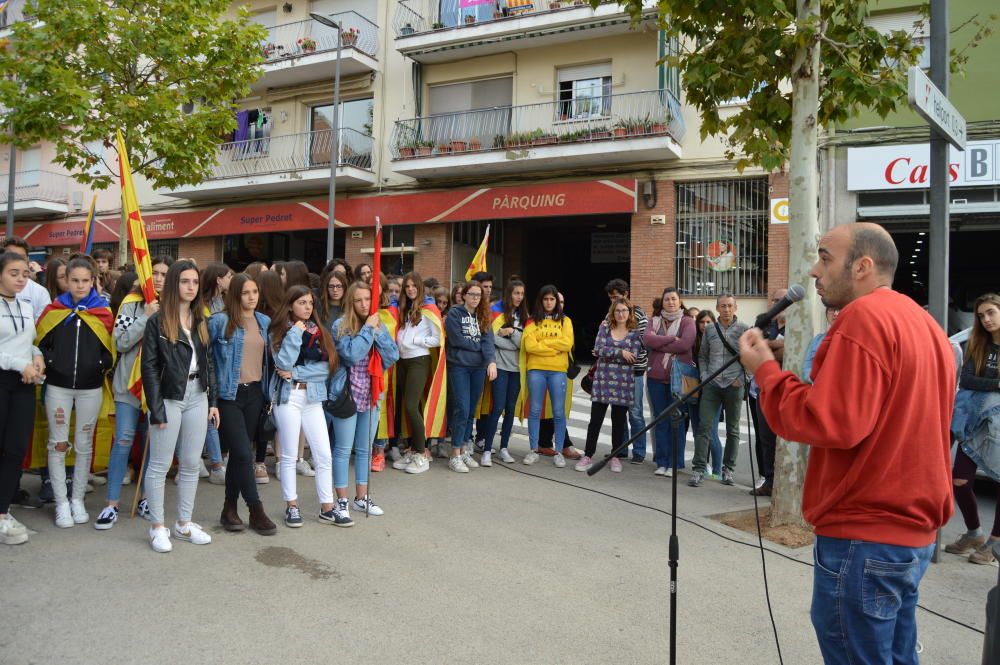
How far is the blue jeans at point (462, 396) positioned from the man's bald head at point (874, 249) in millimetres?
5511

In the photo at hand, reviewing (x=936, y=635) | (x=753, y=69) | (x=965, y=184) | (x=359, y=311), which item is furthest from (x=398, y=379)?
(x=965, y=184)

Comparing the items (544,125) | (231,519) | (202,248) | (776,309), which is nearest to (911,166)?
(544,125)

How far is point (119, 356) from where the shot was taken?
5.42m

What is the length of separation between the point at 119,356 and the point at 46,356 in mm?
466

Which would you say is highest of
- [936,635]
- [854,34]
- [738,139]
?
[854,34]

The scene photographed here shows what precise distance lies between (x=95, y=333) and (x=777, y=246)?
44.2ft

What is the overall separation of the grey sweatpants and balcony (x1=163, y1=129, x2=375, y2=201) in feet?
49.8

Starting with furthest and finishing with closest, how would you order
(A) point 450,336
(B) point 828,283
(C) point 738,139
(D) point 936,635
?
1. (A) point 450,336
2. (C) point 738,139
3. (D) point 936,635
4. (B) point 828,283

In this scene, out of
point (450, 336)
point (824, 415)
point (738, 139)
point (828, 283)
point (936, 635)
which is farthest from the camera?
point (450, 336)

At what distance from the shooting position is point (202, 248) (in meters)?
22.8

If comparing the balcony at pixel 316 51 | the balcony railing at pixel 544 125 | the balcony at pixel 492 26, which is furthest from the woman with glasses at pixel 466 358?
the balcony at pixel 316 51

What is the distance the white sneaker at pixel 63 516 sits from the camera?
202 inches

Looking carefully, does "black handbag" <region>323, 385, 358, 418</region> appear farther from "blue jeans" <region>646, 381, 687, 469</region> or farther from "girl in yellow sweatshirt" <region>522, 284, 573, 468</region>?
"blue jeans" <region>646, 381, 687, 469</region>

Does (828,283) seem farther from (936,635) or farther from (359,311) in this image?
(359,311)
